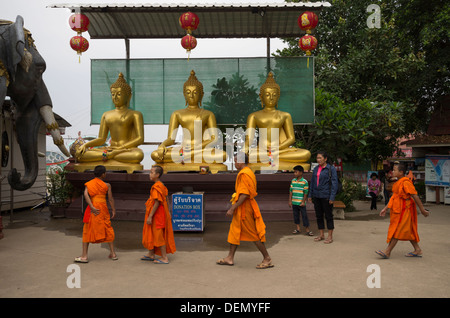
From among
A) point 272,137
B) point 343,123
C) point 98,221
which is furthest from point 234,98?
point 98,221

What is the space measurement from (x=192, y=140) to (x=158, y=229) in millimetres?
4663

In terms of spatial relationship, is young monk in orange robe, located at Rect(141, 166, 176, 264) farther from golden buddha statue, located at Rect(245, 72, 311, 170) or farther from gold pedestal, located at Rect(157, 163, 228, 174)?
golden buddha statue, located at Rect(245, 72, 311, 170)

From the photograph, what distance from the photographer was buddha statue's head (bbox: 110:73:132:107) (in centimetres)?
979

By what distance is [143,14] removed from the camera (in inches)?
384

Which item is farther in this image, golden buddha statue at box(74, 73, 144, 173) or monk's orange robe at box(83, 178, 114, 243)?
golden buddha statue at box(74, 73, 144, 173)

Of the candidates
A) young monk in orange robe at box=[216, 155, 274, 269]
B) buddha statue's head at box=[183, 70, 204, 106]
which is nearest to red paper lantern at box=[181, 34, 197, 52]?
buddha statue's head at box=[183, 70, 204, 106]

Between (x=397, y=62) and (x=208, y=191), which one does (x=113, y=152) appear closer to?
(x=208, y=191)

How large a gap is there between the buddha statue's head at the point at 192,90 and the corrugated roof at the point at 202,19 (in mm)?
1666

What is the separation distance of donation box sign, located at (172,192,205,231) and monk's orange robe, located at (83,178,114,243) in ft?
6.53

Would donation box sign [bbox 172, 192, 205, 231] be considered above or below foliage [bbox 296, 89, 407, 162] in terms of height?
below

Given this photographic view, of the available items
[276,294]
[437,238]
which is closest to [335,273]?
[276,294]

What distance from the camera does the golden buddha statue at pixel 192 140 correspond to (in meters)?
8.76

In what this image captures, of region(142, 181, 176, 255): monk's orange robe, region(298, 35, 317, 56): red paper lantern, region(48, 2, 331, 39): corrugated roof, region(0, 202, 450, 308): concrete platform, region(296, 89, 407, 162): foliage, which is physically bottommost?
region(0, 202, 450, 308): concrete platform

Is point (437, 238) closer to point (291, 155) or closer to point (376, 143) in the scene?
point (291, 155)
